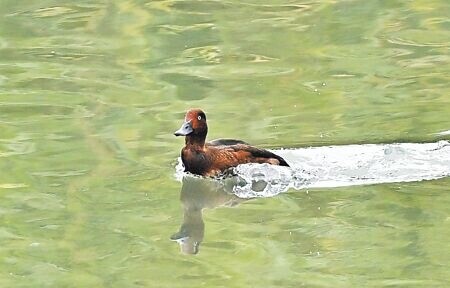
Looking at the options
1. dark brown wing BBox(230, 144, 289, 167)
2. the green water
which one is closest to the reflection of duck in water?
the green water

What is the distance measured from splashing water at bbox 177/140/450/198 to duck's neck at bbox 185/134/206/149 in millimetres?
258

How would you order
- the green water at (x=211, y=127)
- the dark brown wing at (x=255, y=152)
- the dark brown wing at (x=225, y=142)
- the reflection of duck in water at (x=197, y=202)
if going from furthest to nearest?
the dark brown wing at (x=225, y=142) → the dark brown wing at (x=255, y=152) → the reflection of duck in water at (x=197, y=202) → the green water at (x=211, y=127)

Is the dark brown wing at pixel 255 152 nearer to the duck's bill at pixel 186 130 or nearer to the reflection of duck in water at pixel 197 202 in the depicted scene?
the reflection of duck in water at pixel 197 202

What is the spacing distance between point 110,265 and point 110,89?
13.5 ft

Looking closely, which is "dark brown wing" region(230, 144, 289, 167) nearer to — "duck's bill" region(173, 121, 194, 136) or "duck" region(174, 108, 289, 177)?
"duck" region(174, 108, 289, 177)

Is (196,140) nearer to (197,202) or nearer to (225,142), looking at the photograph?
(225,142)

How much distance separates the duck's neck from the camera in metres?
7.84

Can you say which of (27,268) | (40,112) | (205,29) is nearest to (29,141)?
(40,112)

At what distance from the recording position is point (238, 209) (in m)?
7.30

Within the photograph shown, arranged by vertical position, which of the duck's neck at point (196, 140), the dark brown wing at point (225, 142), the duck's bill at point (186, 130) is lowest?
the dark brown wing at point (225, 142)

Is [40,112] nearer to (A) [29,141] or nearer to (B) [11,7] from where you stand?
(A) [29,141]

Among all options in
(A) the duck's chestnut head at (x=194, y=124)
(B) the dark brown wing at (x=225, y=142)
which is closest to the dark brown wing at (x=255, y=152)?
(B) the dark brown wing at (x=225, y=142)

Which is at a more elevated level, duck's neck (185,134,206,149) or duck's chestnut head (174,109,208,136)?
duck's chestnut head (174,109,208,136)

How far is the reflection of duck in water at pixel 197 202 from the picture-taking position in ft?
22.3
